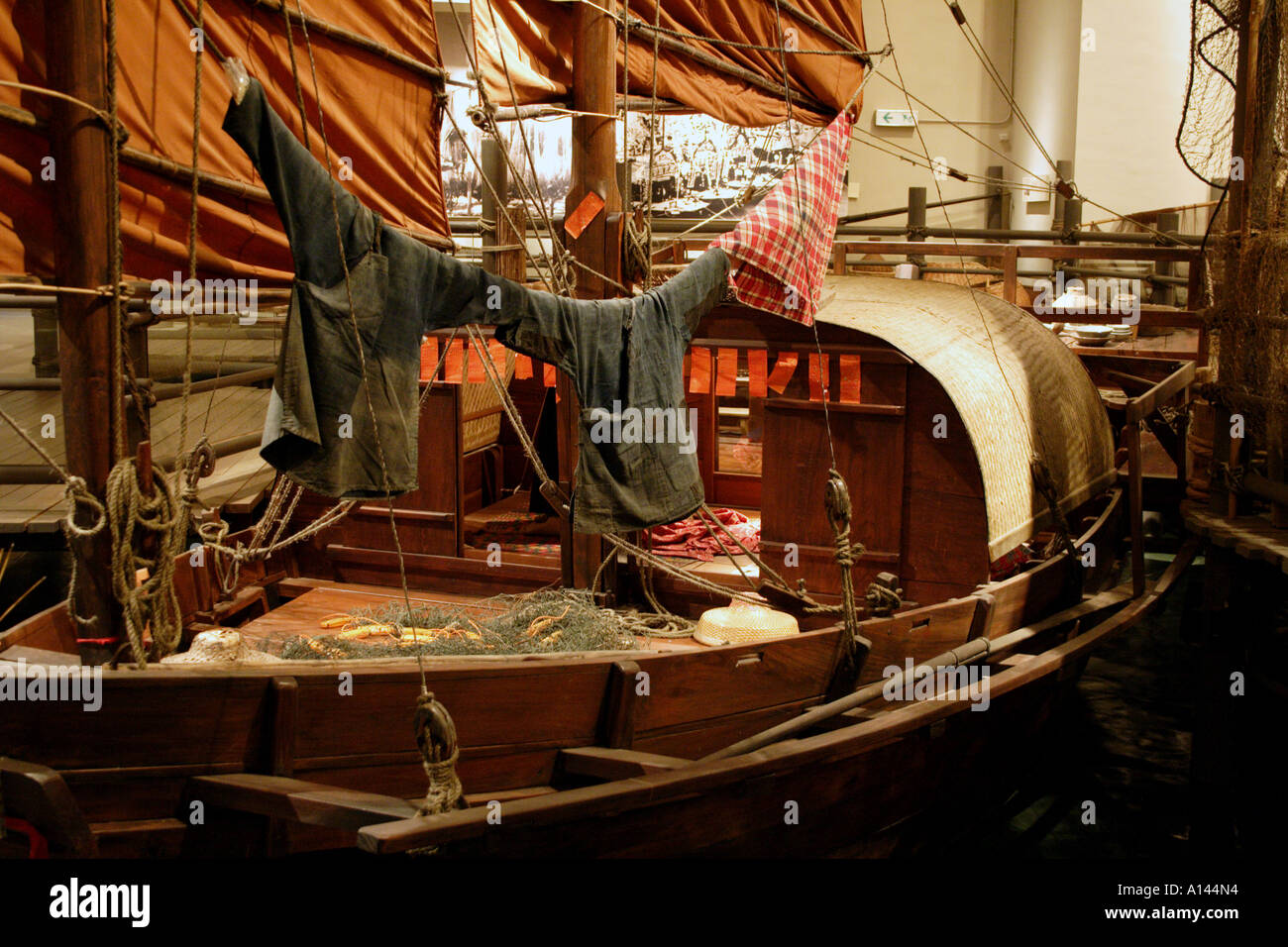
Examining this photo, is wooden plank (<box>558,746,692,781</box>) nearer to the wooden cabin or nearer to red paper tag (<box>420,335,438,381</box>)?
the wooden cabin

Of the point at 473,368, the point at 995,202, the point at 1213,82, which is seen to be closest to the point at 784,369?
the point at 473,368

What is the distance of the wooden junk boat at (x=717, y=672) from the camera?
365cm

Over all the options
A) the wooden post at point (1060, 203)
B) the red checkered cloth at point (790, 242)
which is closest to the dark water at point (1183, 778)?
the red checkered cloth at point (790, 242)

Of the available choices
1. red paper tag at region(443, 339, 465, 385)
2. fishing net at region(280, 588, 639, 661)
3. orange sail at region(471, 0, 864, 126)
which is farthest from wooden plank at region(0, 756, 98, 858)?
orange sail at region(471, 0, 864, 126)

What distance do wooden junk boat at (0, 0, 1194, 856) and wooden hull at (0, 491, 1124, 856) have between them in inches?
0.4

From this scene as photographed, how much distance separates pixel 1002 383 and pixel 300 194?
4109 mm

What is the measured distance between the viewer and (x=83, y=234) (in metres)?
3.68

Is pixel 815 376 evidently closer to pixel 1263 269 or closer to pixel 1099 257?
pixel 1263 269

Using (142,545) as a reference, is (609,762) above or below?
below

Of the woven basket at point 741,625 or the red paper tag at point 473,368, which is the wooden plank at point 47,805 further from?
the red paper tag at point 473,368

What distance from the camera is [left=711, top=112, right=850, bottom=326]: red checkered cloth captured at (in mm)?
5324
